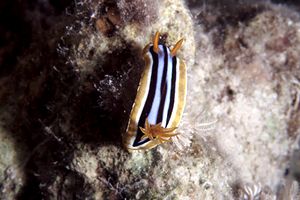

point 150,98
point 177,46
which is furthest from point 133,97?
point 177,46

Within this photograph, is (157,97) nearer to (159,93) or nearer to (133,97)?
(159,93)

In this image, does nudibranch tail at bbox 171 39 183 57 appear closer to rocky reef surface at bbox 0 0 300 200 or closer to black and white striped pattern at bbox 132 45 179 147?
black and white striped pattern at bbox 132 45 179 147

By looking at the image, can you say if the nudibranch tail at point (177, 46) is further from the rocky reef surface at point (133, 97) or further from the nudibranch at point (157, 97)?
the rocky reef surface at point (133, 97)

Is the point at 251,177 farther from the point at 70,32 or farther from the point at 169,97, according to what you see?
the point at 70,32

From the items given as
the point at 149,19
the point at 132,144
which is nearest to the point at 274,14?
the point at 149,19

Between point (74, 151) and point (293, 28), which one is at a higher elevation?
point (293, 28)

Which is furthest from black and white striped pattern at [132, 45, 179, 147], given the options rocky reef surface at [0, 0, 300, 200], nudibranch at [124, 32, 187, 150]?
rocky reef surface at [0, 0, 300, 200]
